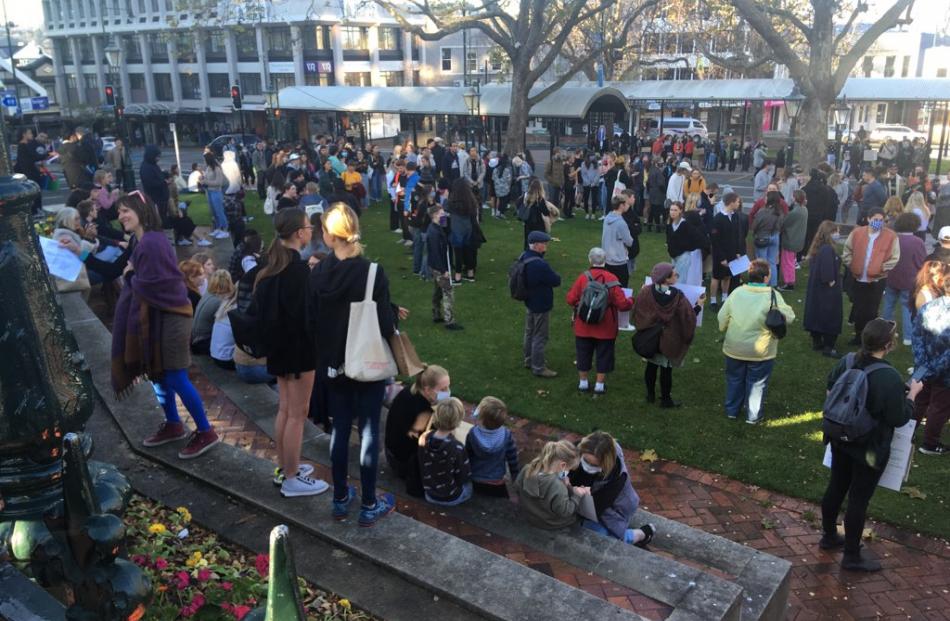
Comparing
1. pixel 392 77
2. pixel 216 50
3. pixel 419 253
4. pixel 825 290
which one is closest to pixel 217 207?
pixel 419 253

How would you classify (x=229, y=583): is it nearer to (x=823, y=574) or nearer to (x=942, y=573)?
(x=823, y=574)

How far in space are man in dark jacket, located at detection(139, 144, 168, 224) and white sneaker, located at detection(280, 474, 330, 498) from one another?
10.8 meters

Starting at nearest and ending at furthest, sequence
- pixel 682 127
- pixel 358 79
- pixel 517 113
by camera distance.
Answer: pixel 517 113
pixel 682 127
pixel 358 79

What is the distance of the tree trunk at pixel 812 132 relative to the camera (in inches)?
706

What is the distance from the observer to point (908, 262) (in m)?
8.86

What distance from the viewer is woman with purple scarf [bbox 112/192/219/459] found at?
4890 millimetres

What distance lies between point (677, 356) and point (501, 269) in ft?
21.8

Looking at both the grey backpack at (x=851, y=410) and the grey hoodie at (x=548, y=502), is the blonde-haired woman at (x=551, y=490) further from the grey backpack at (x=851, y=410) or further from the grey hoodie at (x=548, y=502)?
the grey backpack at (x=851, y=410)

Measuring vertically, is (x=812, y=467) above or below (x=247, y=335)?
below

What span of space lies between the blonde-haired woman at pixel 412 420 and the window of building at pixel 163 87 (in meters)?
67.1

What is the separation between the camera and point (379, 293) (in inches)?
157

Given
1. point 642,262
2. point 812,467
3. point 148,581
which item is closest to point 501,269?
point 642,262

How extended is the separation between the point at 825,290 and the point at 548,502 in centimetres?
572

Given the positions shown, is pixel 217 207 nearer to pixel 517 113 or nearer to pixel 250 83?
pixel 517 113
